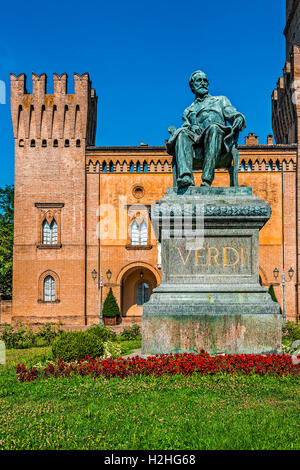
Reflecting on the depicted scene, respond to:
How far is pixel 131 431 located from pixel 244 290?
9.78 feet

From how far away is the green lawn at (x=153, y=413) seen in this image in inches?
149

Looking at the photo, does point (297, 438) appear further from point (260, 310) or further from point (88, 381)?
point (88, 381)

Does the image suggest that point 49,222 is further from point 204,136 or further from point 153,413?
point 153,413

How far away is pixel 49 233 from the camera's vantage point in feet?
103

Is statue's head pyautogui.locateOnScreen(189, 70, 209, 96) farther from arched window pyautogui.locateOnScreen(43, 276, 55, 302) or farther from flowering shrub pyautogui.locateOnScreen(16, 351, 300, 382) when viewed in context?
arched window pyautogui.locateOnScreen(43, 276, 55, 302)

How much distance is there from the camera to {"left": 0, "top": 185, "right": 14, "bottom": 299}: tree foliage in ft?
125

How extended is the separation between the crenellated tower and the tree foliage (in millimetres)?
6967

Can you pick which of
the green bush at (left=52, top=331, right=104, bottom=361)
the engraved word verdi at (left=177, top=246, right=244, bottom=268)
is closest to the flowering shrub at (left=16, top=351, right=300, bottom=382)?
the engraved word verdi at (left=177, top=246, right=244, bottom=268)

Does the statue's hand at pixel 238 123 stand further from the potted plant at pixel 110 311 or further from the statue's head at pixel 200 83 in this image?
the potted plant at pixel 110 311

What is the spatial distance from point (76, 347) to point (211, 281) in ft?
10.1

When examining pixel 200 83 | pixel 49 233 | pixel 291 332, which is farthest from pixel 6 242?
pixel 200 83

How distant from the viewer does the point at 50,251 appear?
31.0 metres

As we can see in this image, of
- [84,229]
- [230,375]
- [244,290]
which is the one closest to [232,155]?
[244,290]

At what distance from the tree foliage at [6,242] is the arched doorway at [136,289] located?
34.8 ft
